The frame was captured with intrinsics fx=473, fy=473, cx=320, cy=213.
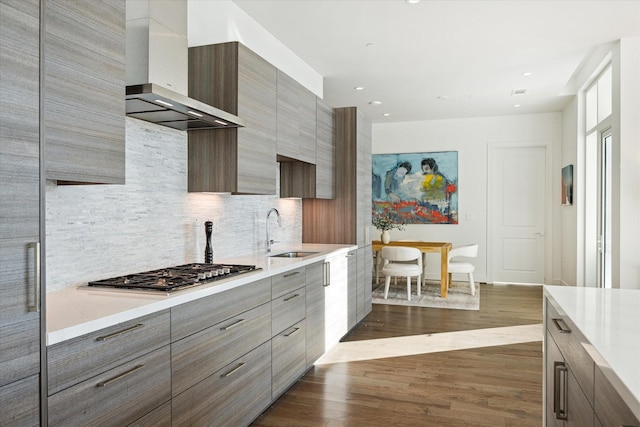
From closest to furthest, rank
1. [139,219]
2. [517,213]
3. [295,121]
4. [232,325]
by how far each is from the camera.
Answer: [232,325]
[139,219]
[295,121]
[517,213]

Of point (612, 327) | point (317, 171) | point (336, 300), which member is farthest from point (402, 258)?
point (612, 327)

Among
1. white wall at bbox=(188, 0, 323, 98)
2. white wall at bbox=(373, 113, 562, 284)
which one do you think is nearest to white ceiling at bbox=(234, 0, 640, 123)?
white wall at bbox=(188, 0, 323, 98)

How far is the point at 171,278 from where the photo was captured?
2.37 m

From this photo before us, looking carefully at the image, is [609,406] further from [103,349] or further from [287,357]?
[287,357]

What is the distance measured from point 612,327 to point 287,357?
2057mm

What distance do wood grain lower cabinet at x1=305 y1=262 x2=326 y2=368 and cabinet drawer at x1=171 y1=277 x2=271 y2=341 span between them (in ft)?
2.33

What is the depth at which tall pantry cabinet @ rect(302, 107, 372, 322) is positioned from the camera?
186 inches

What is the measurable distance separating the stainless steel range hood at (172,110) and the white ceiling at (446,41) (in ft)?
4.08

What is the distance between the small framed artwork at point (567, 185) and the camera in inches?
254

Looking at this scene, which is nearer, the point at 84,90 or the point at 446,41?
the point at 84,90

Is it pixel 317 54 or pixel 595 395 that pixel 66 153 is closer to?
pixel 595 395

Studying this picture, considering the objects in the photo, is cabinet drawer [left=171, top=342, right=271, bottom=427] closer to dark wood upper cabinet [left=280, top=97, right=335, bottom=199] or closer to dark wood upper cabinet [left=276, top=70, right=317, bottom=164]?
dark wood upper cabinet [left=276, top=70, right=317, bottom=164]

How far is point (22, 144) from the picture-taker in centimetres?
136

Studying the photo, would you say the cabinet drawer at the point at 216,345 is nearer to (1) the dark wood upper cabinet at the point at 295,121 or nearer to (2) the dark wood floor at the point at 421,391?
(2) the dark wood floor at the point at 421,391
